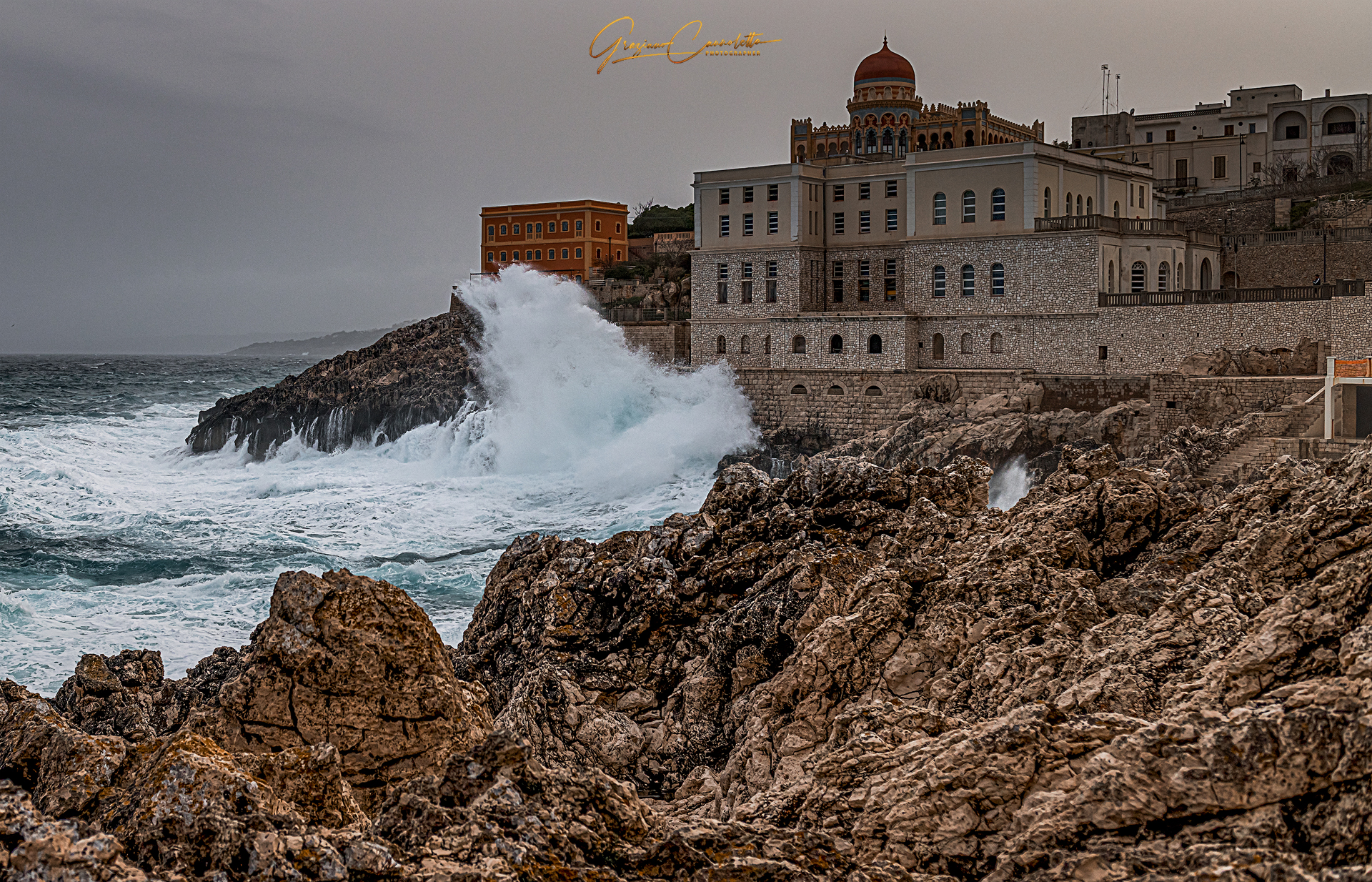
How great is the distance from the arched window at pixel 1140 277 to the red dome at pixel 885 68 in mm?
16626

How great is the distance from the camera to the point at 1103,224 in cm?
3634

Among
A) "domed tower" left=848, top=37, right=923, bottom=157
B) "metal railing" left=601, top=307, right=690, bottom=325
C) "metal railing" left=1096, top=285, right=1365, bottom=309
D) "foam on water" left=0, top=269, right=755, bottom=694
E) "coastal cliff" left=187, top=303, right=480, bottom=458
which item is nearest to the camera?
"foam on water" left=0, top=269, right=755, bottom=694

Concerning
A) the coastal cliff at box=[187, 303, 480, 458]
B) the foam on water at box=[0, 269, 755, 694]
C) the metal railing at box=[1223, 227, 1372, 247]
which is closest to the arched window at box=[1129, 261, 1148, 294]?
the metal railing at box=[1223, 227, 1372, 247]

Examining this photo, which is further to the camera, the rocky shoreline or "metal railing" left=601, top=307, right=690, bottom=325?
"metal railing" left=601, top=307, right=690, bottom=325

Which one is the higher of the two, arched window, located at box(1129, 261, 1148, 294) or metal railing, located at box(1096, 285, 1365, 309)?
arched window, located at box(1129, 261, 1148, 294)

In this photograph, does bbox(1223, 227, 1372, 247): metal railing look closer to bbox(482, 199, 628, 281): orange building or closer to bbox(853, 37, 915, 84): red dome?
bbox(853, 37, 915, 84): red dome

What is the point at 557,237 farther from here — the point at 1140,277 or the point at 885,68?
the point at 1140,277

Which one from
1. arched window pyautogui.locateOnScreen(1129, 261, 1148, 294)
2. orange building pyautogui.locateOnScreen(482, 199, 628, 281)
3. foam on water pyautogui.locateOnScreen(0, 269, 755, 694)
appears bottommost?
foam on water pyautogui.locateOnScreen(0, 269, 755, 694)

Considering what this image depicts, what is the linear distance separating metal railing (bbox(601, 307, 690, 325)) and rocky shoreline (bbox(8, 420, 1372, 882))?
33.0m

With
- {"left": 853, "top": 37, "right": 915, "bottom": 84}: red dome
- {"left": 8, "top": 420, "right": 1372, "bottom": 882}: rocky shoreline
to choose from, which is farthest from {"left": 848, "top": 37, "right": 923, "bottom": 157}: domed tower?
{"left": 8, "top": 420, "right": 1372, "bottom": 882}: rocky shoreline

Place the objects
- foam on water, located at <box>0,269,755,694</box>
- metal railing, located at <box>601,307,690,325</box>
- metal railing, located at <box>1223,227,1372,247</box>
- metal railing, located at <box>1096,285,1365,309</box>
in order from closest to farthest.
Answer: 1. foam on water, located at <box>0,269,755,694</box>
2. metal railing, located at <box>1096,285,1365,309</box>
3. metal railing, located at <box>1223,227,1372,247</box>
4. metal railing, located at <box>601,307,690,325</box>

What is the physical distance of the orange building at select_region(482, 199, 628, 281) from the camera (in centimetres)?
5753

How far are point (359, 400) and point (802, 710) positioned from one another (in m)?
39.0

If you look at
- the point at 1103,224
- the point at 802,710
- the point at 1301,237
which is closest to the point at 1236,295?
the point at 1103,224
